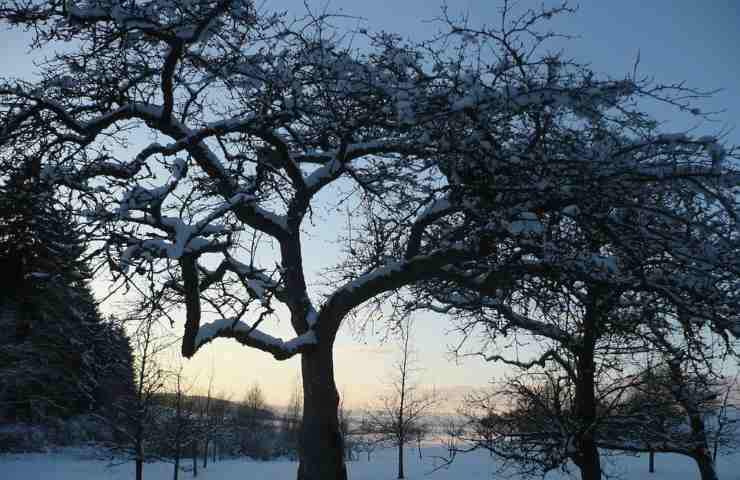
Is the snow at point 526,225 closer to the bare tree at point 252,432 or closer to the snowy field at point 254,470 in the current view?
the snowy field at point 254,470

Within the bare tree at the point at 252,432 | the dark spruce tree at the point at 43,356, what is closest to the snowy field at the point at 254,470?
the dark spruce tree at the point at 43,356

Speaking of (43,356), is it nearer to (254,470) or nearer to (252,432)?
(254,470)

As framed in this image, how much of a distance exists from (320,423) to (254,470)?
3821 centimetres

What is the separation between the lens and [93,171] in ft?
21.4

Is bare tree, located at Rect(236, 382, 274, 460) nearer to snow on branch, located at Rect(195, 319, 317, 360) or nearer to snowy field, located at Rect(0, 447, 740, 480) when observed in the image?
snowy field, located at Rect(0, 447, 740, 480)

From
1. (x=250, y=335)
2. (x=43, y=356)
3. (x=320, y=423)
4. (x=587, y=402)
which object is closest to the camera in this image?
(x=250, y=335)

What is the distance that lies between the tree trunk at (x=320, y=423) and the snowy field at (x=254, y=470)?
59.1 feet

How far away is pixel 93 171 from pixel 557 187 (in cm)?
510

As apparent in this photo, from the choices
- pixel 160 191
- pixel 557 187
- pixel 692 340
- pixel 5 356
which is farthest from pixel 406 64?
pixel 5 356

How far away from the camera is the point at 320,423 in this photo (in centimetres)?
726

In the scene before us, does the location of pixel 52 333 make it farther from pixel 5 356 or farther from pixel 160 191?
pixel 160 191

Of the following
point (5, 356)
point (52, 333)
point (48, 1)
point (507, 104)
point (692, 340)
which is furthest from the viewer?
point (52, 333)

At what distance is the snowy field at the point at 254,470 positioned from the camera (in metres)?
29.7

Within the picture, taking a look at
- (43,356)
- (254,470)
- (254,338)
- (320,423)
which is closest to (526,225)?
(254,338)
